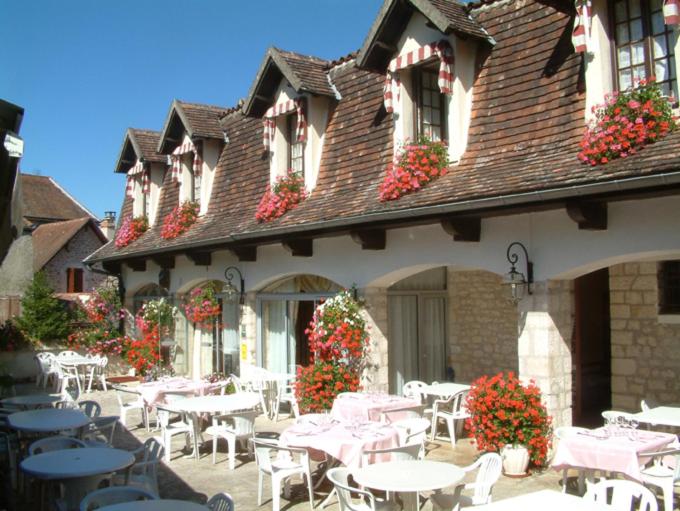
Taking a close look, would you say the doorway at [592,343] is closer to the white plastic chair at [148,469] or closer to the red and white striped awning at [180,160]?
the white plastic chair at [148,469]

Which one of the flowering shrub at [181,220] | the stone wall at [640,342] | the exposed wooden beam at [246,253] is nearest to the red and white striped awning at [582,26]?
the stone wall at [640,342]

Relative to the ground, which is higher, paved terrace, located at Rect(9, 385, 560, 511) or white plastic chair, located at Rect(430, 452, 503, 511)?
white plastic chair, located at Rect(430, 452, 503, 511)

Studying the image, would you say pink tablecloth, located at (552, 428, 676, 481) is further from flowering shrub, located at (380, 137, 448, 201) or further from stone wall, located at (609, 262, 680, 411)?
flowering shrub, located at (380, 137, 448, 201)

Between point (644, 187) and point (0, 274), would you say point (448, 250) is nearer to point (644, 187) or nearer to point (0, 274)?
point (644, 187)

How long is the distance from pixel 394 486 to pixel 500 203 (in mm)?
3405

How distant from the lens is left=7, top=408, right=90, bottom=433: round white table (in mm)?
7488

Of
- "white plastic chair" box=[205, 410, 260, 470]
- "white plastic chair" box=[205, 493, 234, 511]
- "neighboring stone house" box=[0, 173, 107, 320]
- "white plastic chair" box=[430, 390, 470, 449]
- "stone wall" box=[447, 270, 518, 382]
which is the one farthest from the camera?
"neighboring stone house" box=[0, 173, 107, 320]

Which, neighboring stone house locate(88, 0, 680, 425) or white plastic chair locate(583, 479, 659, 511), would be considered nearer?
white plastic chair locate(583, 479, 659, 511)

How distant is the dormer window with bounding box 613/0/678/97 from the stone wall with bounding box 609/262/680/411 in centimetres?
290

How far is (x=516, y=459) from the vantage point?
7391 millimetres

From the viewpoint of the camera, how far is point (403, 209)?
335 inches

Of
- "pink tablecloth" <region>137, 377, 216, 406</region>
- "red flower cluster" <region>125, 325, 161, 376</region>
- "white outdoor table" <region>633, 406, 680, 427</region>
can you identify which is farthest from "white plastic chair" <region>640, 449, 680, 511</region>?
"red flower cluster" <region>125, 325, 161, 376</region>

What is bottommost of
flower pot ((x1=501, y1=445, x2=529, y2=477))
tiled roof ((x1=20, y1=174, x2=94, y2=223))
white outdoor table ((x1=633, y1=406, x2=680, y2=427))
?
flower pot ((x1=501, y1=445, x2=529, y2=477))

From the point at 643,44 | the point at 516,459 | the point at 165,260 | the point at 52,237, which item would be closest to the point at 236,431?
the point at 516,459
